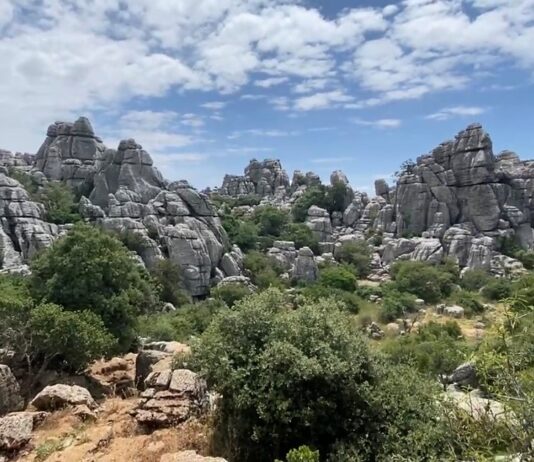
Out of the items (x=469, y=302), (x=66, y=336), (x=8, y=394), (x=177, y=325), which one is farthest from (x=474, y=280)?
(x=8, y=394)

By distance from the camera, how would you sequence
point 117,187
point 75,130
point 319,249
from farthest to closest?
1. point 75,130
2. point 319,249
3. point 117,187

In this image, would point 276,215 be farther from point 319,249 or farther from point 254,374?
point 254,374

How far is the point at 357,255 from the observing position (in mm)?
54500

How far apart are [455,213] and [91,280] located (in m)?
52.3

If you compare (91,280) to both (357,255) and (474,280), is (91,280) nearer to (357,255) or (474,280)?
(474,280)

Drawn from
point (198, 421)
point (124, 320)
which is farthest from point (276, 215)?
point (198, 421)

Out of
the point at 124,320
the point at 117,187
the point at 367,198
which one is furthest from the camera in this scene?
the point at 367,198

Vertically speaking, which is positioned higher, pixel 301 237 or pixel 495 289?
pixel 301 237

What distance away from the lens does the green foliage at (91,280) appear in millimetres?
15062

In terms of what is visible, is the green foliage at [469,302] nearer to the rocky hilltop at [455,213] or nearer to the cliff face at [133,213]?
the rocky hilltop at [455,213]

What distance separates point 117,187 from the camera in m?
53.1

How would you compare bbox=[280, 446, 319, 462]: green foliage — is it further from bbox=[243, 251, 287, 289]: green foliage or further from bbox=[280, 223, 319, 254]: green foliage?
bbox=[280, 223, 319, 254]: green foliage

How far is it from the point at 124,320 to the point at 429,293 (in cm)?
3379

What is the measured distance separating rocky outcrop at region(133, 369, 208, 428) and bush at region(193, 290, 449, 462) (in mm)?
1112
